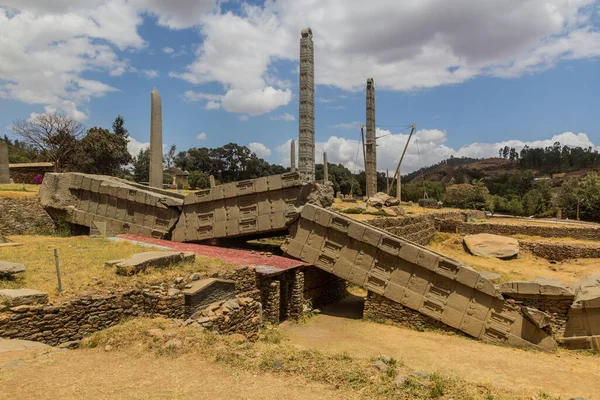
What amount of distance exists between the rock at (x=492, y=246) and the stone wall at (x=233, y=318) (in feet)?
52.6

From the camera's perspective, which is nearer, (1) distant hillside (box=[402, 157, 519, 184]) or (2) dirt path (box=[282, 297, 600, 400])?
(2) dirt path (box=[282, 297, 600, 400])

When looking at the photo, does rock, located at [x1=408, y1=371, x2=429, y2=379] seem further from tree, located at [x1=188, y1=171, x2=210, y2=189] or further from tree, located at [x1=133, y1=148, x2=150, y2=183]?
tree, located at [x1=133, y1=148, x2=150, y2=183]

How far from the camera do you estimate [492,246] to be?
21.6 meters

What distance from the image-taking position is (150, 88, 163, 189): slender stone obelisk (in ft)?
66.5

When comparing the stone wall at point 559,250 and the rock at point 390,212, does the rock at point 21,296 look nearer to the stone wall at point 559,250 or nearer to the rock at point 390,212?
the rock at point 390,212

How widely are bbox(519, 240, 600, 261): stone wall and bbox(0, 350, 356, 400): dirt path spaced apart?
824 inches

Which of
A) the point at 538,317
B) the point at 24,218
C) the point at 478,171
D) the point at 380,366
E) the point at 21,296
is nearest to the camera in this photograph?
the point at 380,366

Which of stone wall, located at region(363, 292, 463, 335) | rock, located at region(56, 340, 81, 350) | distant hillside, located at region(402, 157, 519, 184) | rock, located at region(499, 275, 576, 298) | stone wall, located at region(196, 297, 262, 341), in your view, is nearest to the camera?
rock, located at region(56, 340, 81, 350)

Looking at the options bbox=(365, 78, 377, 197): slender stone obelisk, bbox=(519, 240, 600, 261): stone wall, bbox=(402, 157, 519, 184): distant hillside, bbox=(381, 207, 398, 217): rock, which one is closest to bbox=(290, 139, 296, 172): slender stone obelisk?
bbox=(365, 78, 377, 197): slender stone obelisk

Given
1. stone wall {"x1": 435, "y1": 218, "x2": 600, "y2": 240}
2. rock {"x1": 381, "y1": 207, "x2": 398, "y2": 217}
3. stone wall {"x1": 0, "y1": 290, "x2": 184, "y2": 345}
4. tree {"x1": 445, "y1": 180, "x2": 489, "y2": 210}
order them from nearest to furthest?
stone wall {"x1": 0, "y1": 290, "x2": 184, "y2": 345}
stone wall {"x1": 435, "y1": 218, "x2": 600, "y2": 240}
rock {"x1": 381, "y1": 207, "x2": 398, "y2": 217}
tree {"x1": 445, "y1": 180, "x2": 489, "y2": 210}

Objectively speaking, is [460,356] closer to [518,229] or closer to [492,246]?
[492,246]

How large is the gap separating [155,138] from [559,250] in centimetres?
2370

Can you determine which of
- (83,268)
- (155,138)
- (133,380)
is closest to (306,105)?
(155,138)

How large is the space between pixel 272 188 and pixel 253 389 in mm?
9344
